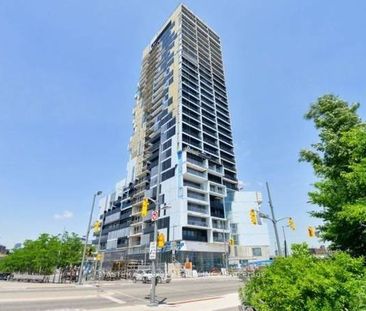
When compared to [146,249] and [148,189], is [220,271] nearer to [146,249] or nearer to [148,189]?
[146,249]

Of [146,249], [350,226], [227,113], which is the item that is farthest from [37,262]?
[227,113]

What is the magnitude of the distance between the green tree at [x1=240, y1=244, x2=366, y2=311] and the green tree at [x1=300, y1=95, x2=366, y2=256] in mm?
1845

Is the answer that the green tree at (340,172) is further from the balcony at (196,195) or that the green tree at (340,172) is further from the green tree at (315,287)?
the balcony at (196,195)

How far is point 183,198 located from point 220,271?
61.4ft

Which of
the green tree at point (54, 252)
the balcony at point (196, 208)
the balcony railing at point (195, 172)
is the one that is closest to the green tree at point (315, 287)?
the green tree at point (54, 252)

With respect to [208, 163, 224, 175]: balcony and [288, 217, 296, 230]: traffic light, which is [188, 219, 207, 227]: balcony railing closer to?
[208, 163, 224, 175]: balcony

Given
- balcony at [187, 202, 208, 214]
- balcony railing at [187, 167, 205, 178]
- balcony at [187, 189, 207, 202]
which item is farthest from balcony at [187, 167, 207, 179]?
balcony at [187, 202, 208, 214]

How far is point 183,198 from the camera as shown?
64.1m

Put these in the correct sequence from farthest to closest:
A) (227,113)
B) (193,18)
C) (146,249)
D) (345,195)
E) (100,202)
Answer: (100,202) → (193,18) → (227,113) → (146,249) → (345,195)

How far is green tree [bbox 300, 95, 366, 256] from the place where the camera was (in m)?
7.97

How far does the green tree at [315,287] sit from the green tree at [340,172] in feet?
6.05

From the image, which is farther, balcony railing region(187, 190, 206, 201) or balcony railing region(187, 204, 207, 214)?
balcony railing region(187, 190, 206, 201)

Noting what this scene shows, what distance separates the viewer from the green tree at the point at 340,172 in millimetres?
7969

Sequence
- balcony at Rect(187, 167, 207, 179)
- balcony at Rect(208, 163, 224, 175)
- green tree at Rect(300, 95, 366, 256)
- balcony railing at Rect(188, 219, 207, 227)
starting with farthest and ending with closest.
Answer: balcony at Rect(208, 163, 224, 175) → balcony at Rect(187, 167, 207, 179) → balcony railing at Rect(188, 219, 207, 227) → green tree at Rect(300, 95, 366, 256)
